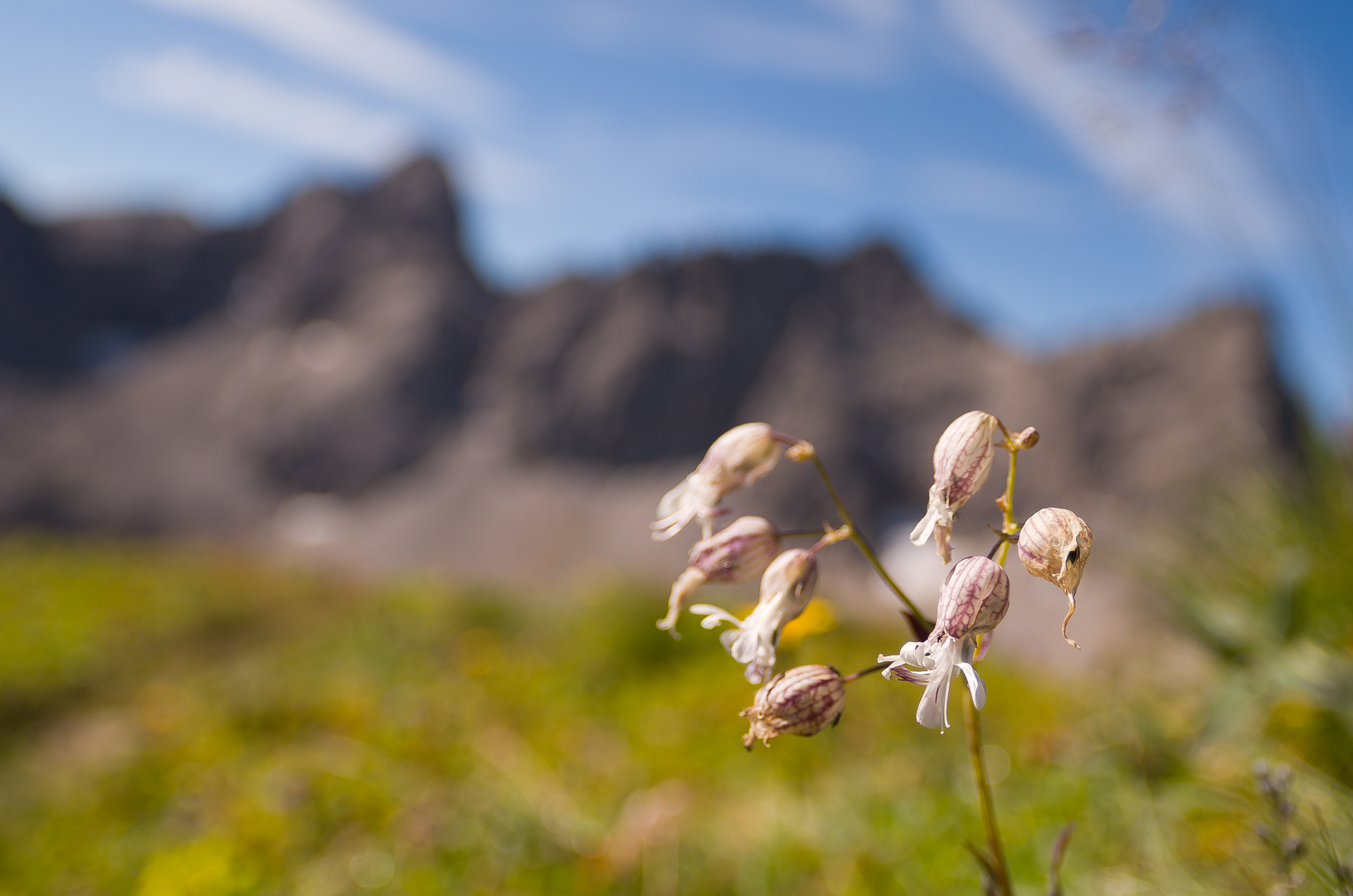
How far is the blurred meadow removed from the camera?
1.55 m

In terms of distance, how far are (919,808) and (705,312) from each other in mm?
12499

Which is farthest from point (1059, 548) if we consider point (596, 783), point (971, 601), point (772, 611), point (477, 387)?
point (477, 387)

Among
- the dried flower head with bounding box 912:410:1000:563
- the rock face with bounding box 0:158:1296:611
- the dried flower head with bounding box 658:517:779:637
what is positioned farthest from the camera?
the rock face with bounding box 0:158:1296:611

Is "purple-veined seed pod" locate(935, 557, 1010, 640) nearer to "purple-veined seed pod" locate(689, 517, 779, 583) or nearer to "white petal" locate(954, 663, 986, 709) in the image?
"white petal" locate(954, 663, 986, 709)

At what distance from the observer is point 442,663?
4238 mm

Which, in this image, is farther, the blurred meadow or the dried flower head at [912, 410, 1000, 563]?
the blurred meadow

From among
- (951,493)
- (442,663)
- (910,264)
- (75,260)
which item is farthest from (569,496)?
(75,260)

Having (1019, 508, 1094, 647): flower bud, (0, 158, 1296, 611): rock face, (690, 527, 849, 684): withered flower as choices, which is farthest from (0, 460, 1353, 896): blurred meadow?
(0, 158, 1296, 611): rock face

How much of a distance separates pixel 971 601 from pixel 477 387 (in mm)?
16004

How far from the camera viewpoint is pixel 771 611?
0.68 meters

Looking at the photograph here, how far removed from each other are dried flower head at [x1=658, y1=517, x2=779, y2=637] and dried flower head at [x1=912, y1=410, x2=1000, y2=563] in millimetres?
161

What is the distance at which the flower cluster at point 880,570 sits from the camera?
1.87 feet

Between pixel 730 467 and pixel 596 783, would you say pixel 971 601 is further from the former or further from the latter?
pixel 596 783

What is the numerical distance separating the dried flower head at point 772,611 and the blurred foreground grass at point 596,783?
Result: 2.94 feet
